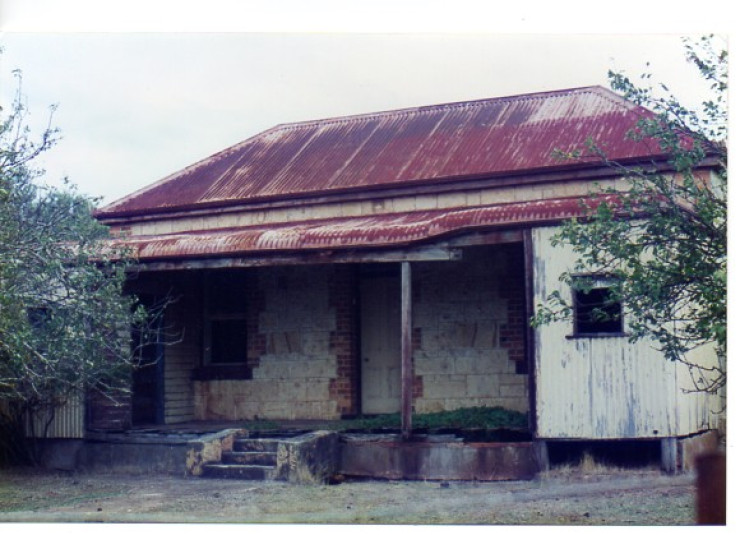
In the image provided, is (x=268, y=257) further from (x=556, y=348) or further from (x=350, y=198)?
(x=556, y=348)

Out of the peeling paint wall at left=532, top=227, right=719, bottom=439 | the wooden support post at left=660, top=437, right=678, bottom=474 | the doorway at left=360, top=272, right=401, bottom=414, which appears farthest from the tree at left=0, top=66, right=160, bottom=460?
the wooden support post at left=660, top=437, right=678, bottom=474

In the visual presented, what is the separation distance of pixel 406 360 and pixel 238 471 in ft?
8.18

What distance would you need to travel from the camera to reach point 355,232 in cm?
1282

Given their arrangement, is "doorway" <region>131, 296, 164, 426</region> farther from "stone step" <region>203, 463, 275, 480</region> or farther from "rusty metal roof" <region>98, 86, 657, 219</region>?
"stone step" <region>203, 463, 275, 480</region>

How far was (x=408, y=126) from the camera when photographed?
1630 cm

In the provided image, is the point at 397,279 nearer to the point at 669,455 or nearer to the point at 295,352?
the point at 295,352

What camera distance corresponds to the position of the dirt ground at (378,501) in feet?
31.7

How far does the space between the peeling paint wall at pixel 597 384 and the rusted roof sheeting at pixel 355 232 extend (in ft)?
1.27

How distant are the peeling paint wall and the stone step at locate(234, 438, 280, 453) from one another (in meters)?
3.35

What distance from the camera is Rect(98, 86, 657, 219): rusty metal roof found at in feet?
46.2

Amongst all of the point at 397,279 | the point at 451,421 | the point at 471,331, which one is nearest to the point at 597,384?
the point at 451,421

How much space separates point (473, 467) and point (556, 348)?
172 cm

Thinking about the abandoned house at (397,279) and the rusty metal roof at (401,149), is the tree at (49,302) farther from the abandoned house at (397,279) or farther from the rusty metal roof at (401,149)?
the rusty metal roof at (401,149)

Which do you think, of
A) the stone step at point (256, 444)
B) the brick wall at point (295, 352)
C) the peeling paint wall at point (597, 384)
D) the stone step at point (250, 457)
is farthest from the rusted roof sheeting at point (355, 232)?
the stone step at point (250, 457)
